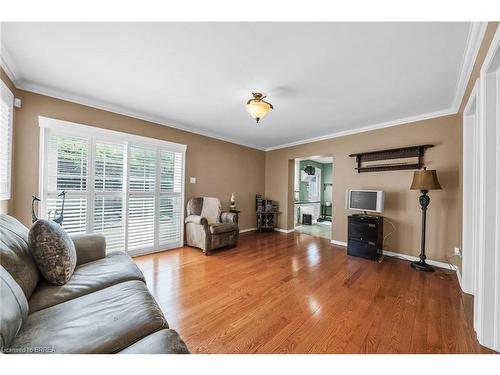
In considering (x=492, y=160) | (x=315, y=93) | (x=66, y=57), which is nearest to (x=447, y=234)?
(x=492, y=160)

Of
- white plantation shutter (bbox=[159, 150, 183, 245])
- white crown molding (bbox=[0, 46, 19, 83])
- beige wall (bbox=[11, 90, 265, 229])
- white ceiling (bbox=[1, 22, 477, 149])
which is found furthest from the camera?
white plantation shutter (bbox=[159, 150, 183, 245])

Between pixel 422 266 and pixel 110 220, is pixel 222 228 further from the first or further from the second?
pixel 422 266

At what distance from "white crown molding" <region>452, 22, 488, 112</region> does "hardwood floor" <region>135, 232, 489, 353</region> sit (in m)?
2.29

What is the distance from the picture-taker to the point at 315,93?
2.51 m

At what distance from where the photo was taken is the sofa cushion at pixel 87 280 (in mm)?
1152

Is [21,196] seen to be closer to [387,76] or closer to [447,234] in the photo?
[387,76]

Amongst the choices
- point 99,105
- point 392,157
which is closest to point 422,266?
point 392,157

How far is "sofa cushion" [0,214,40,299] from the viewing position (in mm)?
1102

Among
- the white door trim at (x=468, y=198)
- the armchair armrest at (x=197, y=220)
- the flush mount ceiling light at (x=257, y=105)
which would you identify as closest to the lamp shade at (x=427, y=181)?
the white door trim at (x=468, y=198)

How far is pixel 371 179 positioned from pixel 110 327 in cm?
408

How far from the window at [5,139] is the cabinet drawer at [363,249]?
15.3 feet

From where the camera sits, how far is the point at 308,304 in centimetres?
190

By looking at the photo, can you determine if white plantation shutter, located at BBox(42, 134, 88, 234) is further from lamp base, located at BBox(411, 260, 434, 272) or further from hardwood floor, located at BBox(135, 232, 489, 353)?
lamp base, located at BBox(411, 260, 434, 272)

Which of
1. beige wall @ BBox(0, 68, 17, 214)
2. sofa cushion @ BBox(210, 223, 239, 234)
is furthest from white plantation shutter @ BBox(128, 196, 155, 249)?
beige wall @ BBox(0, 68, 17, 214)
